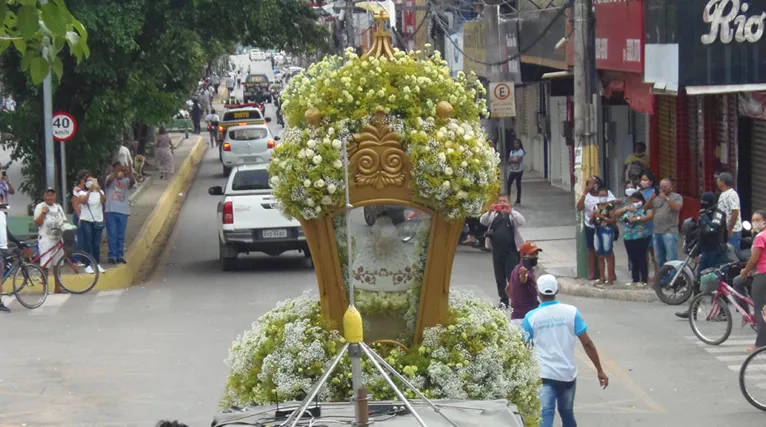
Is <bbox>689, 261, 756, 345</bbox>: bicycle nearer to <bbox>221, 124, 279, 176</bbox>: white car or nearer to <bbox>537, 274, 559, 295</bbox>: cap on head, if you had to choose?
<bbox>537, 274, 559, 295</bbox>: cap on head

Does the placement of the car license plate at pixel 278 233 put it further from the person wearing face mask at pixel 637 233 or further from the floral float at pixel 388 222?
the floral float at pixel 388 222

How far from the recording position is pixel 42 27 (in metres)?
6.79

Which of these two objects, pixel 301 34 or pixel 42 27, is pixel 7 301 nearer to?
pixel 301 34

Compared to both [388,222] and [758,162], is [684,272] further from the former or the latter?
[388,222]

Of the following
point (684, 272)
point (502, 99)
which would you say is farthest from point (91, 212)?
point (684, 272)

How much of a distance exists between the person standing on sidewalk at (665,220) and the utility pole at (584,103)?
4.26 feet

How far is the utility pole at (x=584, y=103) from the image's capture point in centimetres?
1853

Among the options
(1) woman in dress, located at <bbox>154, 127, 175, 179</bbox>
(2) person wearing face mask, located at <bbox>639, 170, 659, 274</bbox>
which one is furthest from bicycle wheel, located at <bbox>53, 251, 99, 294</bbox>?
(1) woman in dress, located at <bbox>154, 127, 175, 179</bbox>

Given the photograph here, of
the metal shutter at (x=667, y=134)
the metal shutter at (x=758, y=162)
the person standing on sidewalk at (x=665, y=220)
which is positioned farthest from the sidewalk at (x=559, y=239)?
the metal shutter at (x=758, y=162)

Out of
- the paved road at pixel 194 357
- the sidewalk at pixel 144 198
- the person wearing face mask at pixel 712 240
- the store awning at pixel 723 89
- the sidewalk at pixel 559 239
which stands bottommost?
the paved road at pixel 194 357

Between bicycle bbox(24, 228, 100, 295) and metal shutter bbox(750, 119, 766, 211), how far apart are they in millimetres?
10789

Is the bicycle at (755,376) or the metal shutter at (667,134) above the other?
the metal shutter at (667,134)

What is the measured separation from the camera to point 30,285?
18.1 metres

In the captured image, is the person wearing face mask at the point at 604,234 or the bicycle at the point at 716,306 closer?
the bicycle at the point at 716,306
